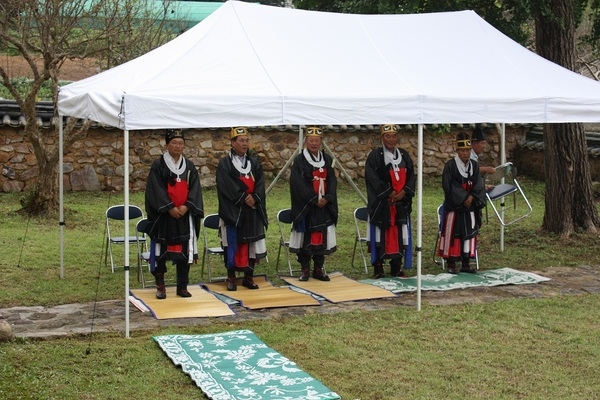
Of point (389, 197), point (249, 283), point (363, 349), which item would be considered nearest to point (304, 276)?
point (249, 283)

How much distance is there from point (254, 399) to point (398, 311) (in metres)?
2.73

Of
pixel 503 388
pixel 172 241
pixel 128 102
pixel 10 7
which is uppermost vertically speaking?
pixel 10 7

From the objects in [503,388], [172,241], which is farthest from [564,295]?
[172,241]

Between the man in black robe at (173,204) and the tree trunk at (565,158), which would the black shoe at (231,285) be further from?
the tree trunk at (565,158)

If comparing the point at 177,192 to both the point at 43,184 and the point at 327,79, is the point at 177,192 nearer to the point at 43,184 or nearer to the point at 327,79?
the point at 327,79

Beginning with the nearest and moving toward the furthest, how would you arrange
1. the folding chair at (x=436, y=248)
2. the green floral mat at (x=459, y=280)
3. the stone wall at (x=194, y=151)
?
the green floral mat at (x=459, y=280), the folding chair at (x=436, y=248), the stone wall at (x=194, y=151)

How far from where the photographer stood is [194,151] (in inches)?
627

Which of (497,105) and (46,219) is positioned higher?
(497,105)

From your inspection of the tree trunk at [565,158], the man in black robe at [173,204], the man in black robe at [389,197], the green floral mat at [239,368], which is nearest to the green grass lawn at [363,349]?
the green floral mat at [239,368]

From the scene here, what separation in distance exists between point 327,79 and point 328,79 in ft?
0.04

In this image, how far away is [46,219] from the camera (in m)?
13.1

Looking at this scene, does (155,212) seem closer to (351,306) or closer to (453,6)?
(351,306)

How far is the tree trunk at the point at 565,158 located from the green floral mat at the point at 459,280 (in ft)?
7.58

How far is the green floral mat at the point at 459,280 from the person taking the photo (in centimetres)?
952
